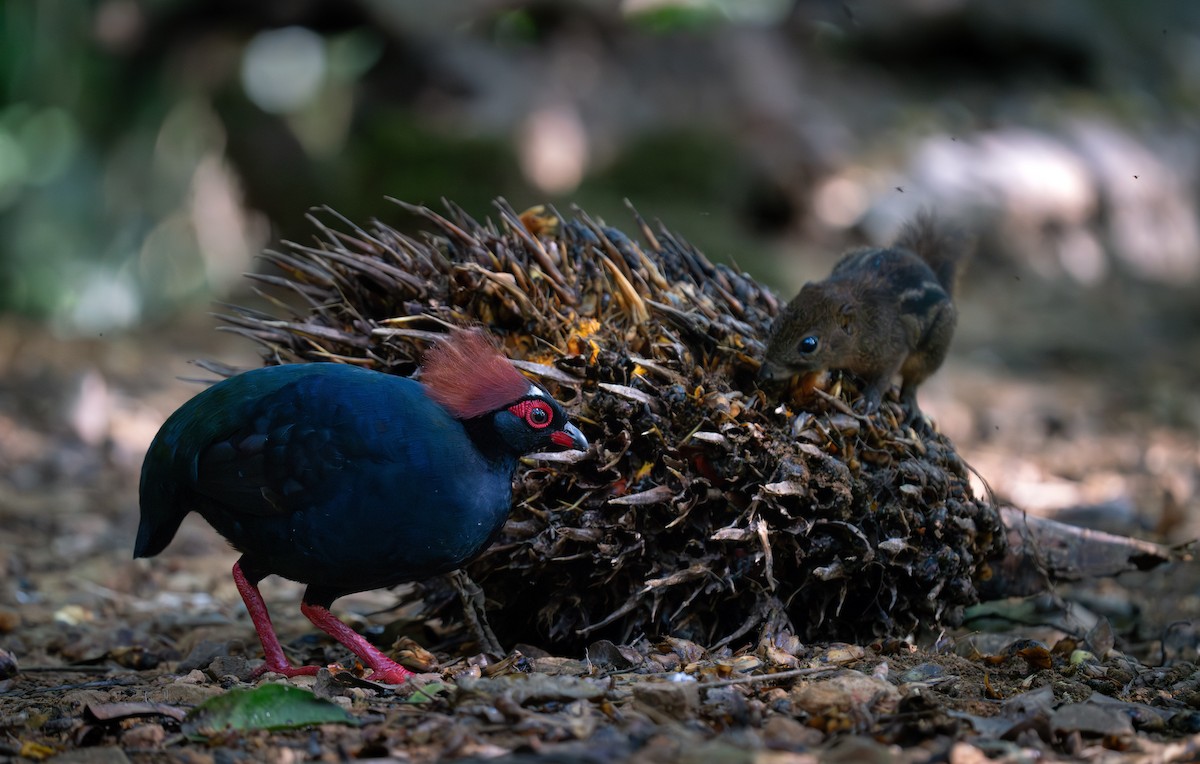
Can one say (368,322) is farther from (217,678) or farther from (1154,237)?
(1154,237)

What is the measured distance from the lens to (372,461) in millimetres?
3396

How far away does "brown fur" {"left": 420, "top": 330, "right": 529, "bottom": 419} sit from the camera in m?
3.44

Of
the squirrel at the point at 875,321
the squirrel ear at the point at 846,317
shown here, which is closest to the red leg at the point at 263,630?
the squirrel at the point at 875,321

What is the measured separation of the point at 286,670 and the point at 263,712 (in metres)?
0.71

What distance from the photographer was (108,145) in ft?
33.7

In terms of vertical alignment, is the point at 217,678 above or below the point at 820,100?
below

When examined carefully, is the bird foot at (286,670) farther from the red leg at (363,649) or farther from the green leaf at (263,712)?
the green leaf at (263,712)

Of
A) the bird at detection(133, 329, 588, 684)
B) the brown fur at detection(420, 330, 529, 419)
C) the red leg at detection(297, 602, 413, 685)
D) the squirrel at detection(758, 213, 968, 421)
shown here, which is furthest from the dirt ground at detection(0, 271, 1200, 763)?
the brown fur at detection(420, 330, 529, 419)

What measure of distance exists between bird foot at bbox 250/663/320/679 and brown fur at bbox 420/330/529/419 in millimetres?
935

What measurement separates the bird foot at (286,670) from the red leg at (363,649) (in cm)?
13

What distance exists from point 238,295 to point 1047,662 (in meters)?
9.05

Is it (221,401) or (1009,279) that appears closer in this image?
(221,401)

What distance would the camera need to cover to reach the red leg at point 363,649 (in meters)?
3.57

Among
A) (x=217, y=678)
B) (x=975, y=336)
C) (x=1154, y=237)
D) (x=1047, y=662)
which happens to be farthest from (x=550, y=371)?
(x=1154, y=237)
